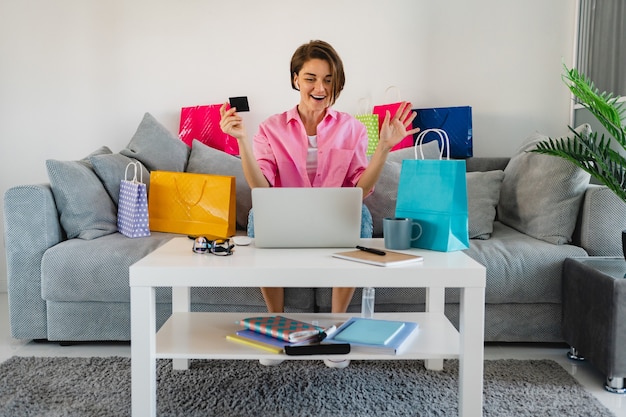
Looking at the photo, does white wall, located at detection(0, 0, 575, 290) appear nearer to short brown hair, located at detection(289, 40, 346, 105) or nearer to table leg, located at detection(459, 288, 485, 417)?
short brown hair, located at detection(289, 40, 346, 105)

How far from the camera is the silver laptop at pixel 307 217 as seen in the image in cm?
157

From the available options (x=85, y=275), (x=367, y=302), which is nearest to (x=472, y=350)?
(x=367, y=302)

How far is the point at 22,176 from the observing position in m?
3.18

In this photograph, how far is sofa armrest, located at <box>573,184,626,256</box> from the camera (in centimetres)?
220

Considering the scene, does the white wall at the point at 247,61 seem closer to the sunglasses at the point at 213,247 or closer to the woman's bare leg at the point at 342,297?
the woman's bare leg at the point at 342,297

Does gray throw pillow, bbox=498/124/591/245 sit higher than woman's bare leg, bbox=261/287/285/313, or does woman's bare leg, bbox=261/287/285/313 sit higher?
gray throw pillow, bbox=498/124/591/245

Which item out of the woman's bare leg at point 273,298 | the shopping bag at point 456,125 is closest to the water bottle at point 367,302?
the woman's bare leg at point 273,298

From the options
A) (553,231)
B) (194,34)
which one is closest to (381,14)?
(194,34)

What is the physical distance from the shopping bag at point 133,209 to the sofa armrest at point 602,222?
1.72 metres

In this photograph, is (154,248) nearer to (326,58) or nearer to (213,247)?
(213,247)

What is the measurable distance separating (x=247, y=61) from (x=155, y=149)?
738 mm

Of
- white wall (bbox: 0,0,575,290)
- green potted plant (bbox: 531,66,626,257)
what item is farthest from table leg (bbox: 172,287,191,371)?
white wall (bbox: 0,0,575,290)

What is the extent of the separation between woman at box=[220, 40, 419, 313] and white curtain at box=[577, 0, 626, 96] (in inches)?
43.3

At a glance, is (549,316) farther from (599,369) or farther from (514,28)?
(514,28)
